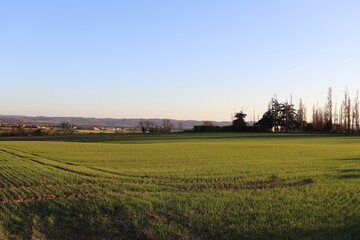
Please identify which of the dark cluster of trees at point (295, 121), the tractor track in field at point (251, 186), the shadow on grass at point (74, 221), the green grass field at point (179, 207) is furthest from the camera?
the dark cluster of trees at point (295, 121)

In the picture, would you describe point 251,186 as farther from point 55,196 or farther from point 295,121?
point 295,121

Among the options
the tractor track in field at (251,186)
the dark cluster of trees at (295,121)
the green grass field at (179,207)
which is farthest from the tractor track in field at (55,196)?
the dark cluster of trees at (295,121)

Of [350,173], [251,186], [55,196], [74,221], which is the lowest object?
[74,221]

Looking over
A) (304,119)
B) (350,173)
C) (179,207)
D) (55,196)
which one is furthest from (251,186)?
(304,119)

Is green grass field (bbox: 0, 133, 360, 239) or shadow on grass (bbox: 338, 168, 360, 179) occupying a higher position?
shadow on grass (bbox: 338, 168, 360, 179)

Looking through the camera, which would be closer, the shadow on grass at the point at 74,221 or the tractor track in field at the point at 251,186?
the shadow on grass at the point at 74,221

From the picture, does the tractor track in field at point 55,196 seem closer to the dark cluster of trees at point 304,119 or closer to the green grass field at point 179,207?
the green grass field at point 179,207

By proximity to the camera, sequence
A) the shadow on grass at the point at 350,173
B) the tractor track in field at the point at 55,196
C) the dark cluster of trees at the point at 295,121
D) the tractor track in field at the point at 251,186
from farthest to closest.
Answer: the dark cluster of trees at the point at 295,121, the shadow on grass at the point at 350,173, the tractor track in field at the point at 251,186, the tractor track in field at the point at 55,196

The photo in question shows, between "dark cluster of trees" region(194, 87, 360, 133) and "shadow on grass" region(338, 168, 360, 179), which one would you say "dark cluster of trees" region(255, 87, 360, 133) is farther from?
"shadow on grass" region(338, 168, 360, 179)

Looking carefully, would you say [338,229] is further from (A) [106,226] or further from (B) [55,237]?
(B) [55,237]

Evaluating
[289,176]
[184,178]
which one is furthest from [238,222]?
[289,176]

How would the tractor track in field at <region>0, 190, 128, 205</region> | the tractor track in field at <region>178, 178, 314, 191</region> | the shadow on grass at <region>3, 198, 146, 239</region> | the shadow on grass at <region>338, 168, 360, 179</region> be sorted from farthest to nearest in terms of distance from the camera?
the shadow on grass at <region>338, 168, 360, 179</region>, the tractor track in field at <region>178, 178, 314, 191</region>, the tractor track in field at <region>0, 190, 128, 205</region>, the shadow on grass at <region>3, 198, 146, 239</region>

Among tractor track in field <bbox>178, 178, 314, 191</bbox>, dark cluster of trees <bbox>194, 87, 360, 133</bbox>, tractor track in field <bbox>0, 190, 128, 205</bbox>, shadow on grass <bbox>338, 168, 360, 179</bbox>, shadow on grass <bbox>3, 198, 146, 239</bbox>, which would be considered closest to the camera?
shadow on grass <bbox>3, 198, 146, 239</bbox>

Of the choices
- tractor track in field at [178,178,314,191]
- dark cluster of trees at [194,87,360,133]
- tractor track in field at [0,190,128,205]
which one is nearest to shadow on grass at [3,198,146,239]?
tractor track in field at [0,190,128,205]
